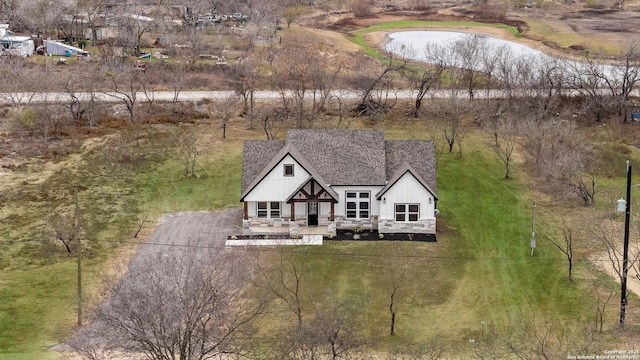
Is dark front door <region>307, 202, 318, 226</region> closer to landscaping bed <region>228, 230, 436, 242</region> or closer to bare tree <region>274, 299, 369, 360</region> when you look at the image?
landscaping bed <region>228, 230, 436, 242</region>

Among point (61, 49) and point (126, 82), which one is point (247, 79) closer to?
point (126, 82)

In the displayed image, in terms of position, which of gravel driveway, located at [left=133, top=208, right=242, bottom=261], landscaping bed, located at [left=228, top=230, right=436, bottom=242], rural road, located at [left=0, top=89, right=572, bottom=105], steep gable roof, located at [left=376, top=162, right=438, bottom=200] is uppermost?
steep gable roof, located at [left=376, top=162, right=438, bottom=200]

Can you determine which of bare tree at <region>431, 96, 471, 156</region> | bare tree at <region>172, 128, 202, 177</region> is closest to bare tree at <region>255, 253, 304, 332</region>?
bare tree at <region>172, 128, 202, 177</region>

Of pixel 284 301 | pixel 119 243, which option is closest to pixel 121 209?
pixel 119 243

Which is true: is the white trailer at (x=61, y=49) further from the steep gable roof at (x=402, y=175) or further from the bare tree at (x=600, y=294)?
the bare tree at (x=600, y=294)

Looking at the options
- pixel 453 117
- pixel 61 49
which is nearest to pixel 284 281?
pixel 453 117

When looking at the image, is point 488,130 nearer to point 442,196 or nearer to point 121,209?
point 442,196
